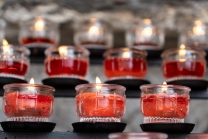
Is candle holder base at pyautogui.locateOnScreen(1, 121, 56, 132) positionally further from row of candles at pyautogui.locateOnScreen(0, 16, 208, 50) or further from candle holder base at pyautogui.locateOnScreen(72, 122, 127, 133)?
row of candles at pyautogui.locateOnScreen(0, 16, 208, 50)

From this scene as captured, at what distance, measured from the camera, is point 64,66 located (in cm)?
146

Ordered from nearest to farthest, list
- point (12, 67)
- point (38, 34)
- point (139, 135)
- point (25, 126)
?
1. point (139, 135)
2. point (25, 126)
3. point (12, 67)
4. point (38, 34)

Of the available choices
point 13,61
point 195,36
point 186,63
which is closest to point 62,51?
point 13,61

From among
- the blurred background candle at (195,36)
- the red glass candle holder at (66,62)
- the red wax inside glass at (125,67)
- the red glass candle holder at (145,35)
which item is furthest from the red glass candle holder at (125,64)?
the blurred background candle at (195,36)

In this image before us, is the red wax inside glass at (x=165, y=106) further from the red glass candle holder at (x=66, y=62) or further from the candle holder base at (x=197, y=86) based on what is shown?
the red glass candle holder at (x=66, y=62)

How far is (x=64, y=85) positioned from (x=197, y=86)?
451 mm

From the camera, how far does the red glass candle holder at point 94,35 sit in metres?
1.89

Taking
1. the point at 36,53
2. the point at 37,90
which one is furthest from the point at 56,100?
the point at 37,90

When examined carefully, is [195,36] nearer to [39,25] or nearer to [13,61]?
[39,25]

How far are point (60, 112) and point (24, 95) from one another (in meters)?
0.92

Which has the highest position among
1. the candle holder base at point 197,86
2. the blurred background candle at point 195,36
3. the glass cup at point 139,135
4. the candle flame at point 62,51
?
the blurred background candle at point 195,36

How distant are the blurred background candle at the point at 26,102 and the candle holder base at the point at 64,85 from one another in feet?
0.62

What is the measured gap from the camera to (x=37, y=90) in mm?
1226

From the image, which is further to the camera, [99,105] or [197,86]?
[197,86]
